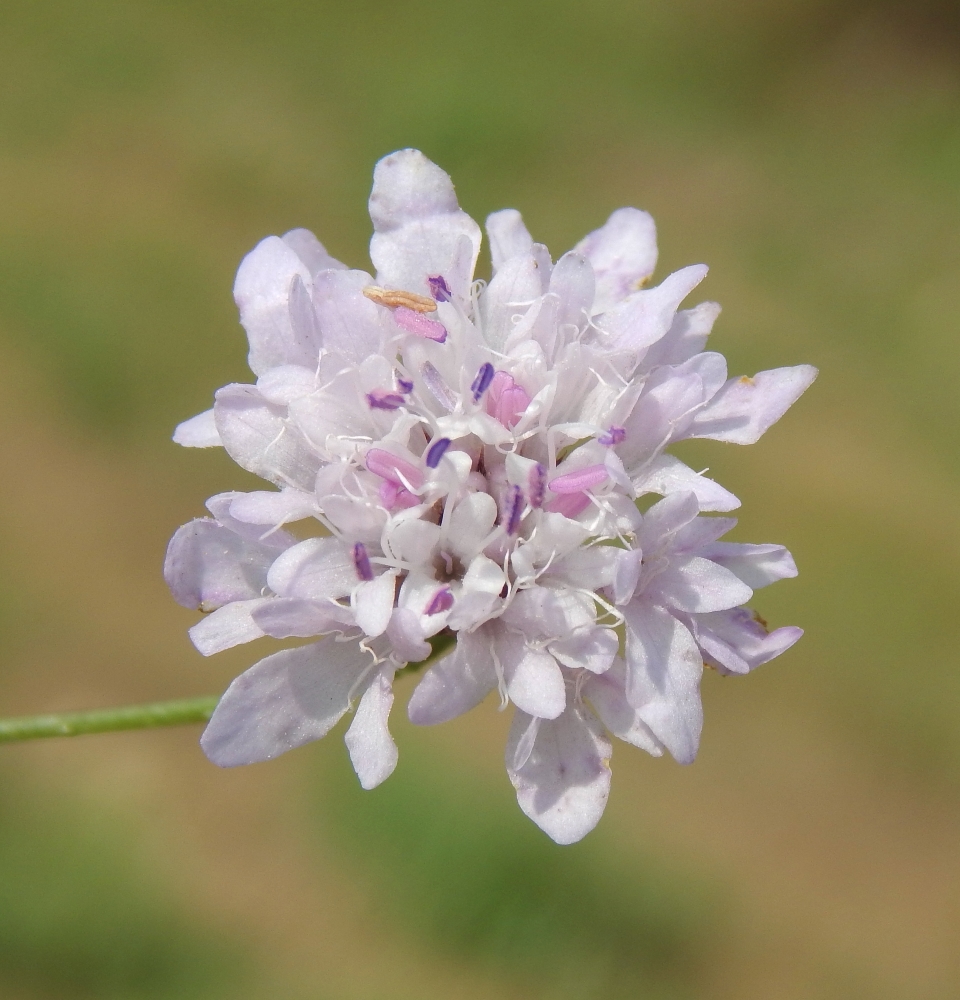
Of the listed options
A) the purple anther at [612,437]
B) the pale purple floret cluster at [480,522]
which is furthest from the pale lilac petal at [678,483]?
the purple anther at [612,437]

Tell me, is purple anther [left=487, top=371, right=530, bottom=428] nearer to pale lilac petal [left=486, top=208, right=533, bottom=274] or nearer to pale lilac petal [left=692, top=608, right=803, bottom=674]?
pale lilac petal [left=486, top=208, right=533, bottom=274]

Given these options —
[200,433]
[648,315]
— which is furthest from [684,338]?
[200,433]

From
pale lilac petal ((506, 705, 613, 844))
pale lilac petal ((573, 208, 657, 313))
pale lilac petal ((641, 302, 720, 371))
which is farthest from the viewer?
pale lilac petal ((573, 208, 657, 313))

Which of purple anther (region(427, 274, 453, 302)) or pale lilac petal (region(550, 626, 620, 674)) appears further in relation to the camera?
purple anther (region(427, 274, 453, 302))

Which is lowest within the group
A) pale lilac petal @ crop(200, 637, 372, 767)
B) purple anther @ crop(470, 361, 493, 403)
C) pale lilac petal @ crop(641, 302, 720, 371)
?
pale lilac petal @ crop(200, 637, 372, 767)

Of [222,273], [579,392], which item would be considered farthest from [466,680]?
[222,273]

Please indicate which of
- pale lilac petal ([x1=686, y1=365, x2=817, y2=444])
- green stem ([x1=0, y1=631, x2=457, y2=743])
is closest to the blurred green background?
green stem ([x1=0, y1=631, x2=457, y2=743])

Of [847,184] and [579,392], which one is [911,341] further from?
[579,392]

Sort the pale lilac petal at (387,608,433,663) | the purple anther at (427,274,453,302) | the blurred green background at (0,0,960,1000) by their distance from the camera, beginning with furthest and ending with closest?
the blurred green background at (0,0,960,1000) < the purple anther at (427,274,453,302) < the pale lilac petal at (387,608,433,663)
